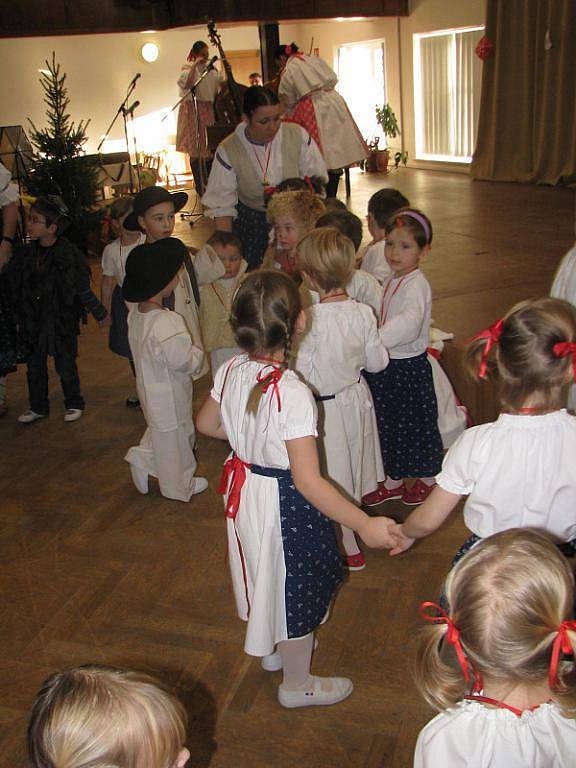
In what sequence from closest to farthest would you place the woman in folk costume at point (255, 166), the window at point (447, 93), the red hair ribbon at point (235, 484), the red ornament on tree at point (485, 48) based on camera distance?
the red hair ribbon at point (235, 484) → the woman in folk costume at point (255, 166) → the red ornament on tree at point (485, 48) → the window at point (447, 93)

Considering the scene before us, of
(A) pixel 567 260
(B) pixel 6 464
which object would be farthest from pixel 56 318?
(A) pixel 567 260

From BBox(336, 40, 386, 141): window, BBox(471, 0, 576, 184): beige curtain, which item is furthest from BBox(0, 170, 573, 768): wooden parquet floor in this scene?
BBox(336, 40, 386, 141): window

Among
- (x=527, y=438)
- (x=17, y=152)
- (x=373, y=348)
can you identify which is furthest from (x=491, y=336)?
(x=17, y=152)

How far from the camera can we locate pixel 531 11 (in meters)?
9.17

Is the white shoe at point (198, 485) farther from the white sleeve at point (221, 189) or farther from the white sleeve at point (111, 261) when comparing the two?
the white sleeve at point (221, 189)

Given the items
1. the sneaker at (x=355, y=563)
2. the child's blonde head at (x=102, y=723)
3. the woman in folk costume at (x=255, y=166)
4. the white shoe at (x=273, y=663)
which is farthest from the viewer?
the woman in folk costume at (x=255, y=166)

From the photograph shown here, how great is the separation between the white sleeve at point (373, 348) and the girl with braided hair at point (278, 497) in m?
0.57

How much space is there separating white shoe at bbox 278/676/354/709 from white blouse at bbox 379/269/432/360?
46.2 inches

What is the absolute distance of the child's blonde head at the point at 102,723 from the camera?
37.6 inches

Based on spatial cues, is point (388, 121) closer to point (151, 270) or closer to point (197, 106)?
point (197, 106)

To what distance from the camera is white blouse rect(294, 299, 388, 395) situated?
2.39 metres

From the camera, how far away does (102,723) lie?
3.19 ft

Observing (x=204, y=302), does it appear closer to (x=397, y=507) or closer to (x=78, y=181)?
(x=397, y=507)

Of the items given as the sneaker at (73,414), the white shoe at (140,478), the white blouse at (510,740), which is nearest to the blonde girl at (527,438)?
the white blouse at (510,740)
